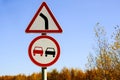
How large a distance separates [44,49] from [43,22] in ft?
1.69

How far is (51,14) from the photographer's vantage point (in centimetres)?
647

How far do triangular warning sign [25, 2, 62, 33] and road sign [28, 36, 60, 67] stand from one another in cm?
19

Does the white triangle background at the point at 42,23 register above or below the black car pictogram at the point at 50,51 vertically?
above

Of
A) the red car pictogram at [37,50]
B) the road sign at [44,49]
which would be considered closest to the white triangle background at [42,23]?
the road sign at [44,49]

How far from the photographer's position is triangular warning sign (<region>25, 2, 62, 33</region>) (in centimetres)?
643

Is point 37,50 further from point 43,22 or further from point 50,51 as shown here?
point 43,22

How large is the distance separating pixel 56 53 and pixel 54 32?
390 millimetres

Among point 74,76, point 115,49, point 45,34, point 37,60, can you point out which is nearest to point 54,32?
point 45,34

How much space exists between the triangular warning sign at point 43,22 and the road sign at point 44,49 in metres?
0.19

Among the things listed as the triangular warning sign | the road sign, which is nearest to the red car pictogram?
the road sign

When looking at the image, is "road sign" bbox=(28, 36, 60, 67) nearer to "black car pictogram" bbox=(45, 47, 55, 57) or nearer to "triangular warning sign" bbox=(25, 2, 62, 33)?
"black car pictogram" bbox=(45, 47, 55, 57)

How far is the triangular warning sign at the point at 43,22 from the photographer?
6.43 meters

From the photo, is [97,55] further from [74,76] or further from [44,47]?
[74,76]

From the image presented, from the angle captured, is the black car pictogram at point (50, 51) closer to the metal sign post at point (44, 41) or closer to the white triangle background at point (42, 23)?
the metal sign post at point (44, 41)
